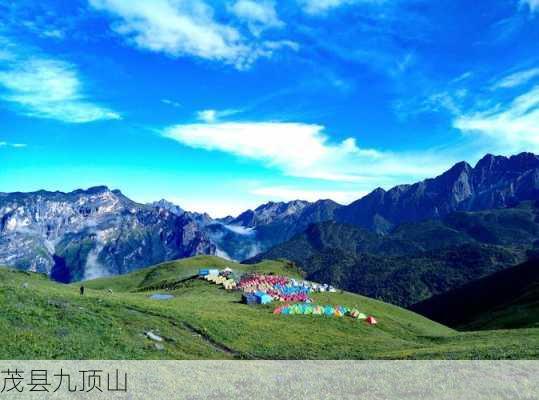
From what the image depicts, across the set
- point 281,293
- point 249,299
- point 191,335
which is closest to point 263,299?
point 249,299

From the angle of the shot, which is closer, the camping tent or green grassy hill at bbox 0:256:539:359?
green grassy hill at bbox 0:256:539:359

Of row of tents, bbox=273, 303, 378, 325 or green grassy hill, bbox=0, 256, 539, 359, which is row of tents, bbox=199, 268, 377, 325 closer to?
row of tents, bbox=273, 303, 378, 325

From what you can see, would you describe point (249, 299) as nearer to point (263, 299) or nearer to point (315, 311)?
point (263, 299)

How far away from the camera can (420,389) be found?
107ft

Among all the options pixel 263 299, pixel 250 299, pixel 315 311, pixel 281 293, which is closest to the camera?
pixel 315 311

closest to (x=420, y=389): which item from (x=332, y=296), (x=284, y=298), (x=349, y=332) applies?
(x=349, y=332)

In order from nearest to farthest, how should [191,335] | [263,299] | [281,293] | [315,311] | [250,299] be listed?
[191,335]
[315,311]
[263,299]
[250,299]
[281,293]

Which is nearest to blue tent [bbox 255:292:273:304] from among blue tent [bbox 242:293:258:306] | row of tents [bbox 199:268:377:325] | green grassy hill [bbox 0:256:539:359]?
row of tents [bbox 199:268:377:325]

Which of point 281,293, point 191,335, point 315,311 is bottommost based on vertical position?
point 315,311

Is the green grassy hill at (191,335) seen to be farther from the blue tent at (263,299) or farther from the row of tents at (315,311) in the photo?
the blue tent at (263,299)

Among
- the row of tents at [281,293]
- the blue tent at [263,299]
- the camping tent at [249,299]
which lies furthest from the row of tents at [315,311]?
the camping tent at [249,299]

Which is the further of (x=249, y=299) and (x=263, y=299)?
(x=249, y=299)

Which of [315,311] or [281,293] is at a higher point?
[281,293]

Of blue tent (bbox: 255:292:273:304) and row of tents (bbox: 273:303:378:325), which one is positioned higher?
blue tent (bbox: 255:292:273:304)
